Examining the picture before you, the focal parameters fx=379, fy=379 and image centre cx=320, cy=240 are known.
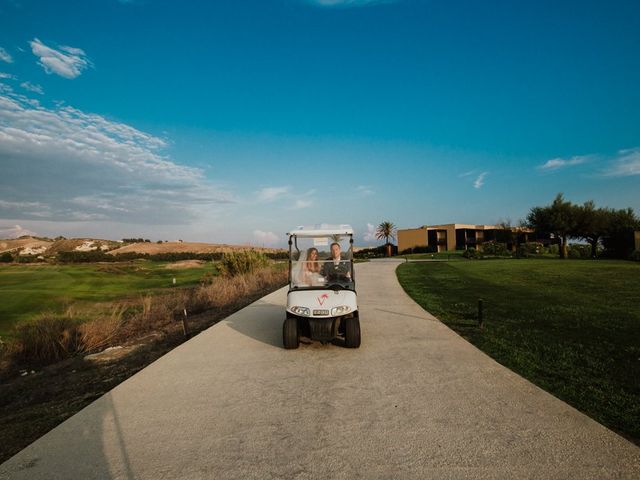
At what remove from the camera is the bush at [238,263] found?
21.9 m

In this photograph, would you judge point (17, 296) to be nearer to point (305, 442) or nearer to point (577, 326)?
point (305, 442)

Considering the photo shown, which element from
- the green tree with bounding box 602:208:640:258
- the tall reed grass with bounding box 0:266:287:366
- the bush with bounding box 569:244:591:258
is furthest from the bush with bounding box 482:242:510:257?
the tall reed grass with bounding box 0:266:287:366

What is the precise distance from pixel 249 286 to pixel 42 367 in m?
10.2

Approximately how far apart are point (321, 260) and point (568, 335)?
5498 millimetres

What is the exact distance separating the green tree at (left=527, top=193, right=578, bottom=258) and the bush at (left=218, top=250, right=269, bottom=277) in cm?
3885

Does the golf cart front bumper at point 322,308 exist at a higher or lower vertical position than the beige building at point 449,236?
lower

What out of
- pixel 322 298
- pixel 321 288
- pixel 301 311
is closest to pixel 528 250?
pixel 321 288

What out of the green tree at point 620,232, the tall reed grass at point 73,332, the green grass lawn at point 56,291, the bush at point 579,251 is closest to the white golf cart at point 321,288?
the tall reed grass at point 73,332

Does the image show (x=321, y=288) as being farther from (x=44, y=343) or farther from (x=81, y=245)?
(x=81, y=245)

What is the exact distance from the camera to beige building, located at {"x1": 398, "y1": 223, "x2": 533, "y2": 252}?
68250mm

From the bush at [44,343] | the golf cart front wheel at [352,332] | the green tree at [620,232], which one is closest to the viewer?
the golf cart front wheel at [352,332]

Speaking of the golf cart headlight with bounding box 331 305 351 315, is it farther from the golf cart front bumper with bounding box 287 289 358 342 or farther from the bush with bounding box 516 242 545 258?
the bush with bounding box 516 242 545 258

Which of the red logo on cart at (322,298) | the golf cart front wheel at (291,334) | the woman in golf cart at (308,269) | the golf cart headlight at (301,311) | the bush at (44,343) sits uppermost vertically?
the woman in golf cart at (308,269)

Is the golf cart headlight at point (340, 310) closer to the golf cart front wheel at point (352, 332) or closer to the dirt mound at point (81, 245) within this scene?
the golf cart front wheel at point (352, 332)
